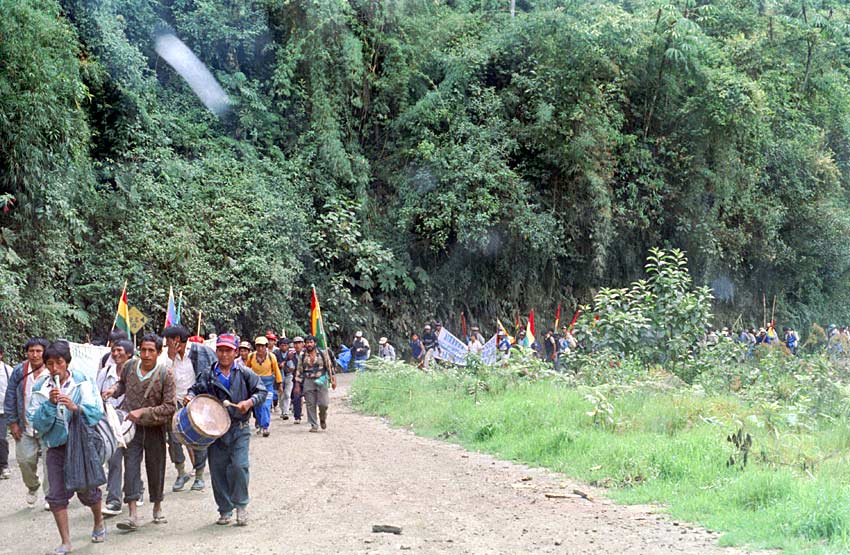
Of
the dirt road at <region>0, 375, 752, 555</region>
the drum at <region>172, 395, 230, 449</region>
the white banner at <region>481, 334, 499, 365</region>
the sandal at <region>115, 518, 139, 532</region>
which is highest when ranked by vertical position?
the white banner at <region>481, 334, 499, 365</region>

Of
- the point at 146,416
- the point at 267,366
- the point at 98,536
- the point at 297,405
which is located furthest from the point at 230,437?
the point at 297,405

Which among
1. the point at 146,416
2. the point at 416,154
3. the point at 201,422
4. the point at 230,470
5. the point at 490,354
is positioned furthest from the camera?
the point at 416,154

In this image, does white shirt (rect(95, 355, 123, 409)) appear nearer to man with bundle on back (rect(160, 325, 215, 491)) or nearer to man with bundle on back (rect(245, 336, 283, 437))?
man with bundle on back (rect(160, 325, 215, 491))

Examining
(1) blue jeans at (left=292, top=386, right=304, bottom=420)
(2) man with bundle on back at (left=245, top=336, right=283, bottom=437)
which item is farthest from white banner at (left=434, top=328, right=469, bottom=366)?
(2) man with bundle on back at (left=245, top=336, right=283, bottom=437)

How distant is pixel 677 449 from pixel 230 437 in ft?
16.2

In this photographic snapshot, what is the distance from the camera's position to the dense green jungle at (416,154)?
22328mm

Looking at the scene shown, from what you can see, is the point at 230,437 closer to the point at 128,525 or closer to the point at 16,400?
the point at 128,525

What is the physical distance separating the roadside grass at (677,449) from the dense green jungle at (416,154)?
374 inches

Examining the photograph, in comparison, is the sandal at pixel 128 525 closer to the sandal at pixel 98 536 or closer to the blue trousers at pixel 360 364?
the sandal at pixel 98 536

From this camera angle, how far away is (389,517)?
7.89m

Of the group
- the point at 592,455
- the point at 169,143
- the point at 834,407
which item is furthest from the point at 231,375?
the point at 169,143

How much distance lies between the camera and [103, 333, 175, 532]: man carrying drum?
24.4ft

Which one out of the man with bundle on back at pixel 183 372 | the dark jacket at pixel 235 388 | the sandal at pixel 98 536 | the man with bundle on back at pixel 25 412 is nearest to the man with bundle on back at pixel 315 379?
the man with bundle on back at pixel 183 372

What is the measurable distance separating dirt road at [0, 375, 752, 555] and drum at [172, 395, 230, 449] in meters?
0.81
